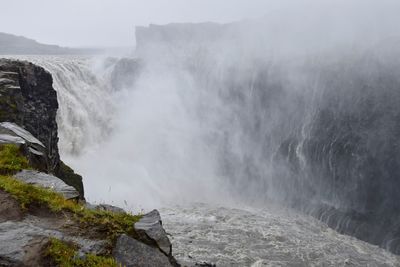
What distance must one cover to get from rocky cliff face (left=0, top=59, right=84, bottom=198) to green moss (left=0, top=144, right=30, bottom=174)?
7529mm

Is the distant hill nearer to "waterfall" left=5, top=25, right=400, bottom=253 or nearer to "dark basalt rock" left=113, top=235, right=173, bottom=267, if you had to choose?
"waterfall" left=5, top=25, right=400, bottom=253

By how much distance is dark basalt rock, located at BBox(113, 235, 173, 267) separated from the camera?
27.9ft

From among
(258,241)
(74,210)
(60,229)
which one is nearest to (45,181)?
(74,210)

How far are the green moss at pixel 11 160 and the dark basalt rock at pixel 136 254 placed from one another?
482 centimetres

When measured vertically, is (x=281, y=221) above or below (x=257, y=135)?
below

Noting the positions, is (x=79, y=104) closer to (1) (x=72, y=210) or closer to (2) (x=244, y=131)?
(2) (x=244, y=131)

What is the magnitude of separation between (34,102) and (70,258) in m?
18.9

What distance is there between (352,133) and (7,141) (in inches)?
1497

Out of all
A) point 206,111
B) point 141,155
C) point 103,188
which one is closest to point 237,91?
point 206,111

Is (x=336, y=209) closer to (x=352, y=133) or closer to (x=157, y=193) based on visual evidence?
(x=352, y=133)

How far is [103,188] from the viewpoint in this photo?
4041cm

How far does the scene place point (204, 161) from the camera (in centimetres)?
5478

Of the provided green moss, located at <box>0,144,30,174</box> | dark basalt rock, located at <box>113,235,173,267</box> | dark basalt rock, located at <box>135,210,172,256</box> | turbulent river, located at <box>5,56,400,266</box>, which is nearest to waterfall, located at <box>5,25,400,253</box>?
turbulent river, located at <box>5,56,400,266</box>

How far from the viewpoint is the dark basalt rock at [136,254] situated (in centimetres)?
851
